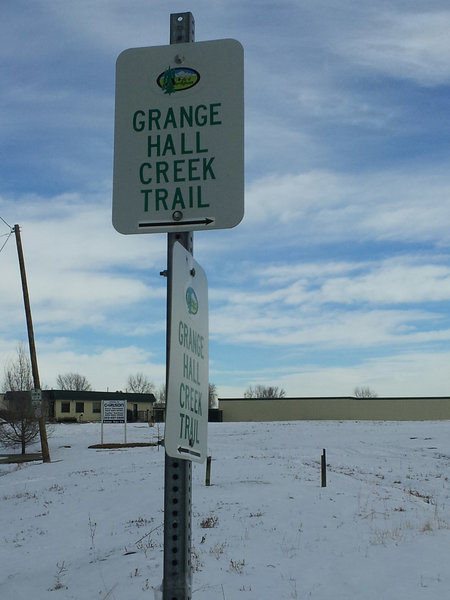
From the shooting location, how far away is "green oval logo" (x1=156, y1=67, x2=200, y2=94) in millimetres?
2404

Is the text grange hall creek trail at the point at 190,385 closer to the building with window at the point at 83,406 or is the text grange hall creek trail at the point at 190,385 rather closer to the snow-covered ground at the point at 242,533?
the snow-covered ground at the point at 242,533

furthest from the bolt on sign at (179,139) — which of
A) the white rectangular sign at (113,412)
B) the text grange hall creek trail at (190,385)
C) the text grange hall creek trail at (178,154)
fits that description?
the white rectangular sign at (113,412)

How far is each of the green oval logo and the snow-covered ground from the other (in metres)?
6.03

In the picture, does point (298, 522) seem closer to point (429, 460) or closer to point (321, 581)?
point (321, 581)

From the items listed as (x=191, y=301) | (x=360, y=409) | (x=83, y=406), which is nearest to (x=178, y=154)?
(x=191, y=301)

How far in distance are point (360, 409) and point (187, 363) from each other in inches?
2713

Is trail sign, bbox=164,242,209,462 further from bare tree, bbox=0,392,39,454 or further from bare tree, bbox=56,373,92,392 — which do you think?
bare tree, bbox=56,373,92,392

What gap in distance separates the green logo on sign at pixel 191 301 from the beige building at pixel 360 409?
67562mm

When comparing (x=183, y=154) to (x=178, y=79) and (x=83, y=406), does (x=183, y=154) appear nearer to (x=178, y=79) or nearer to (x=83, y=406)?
(x=178, y=79)

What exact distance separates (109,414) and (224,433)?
35.7 feet

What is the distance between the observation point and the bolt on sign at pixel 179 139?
2295mm

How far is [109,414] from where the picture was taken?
38.7 m

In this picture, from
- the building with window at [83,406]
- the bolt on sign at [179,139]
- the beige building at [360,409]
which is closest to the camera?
the bolt on sign at [179,139]

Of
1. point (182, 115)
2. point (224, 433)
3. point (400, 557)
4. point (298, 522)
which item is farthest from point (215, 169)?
point (224, 433)
